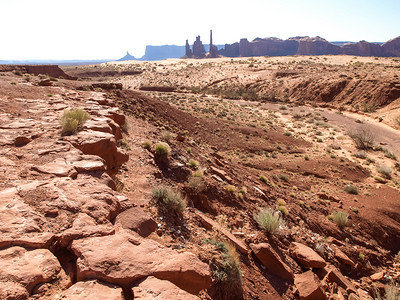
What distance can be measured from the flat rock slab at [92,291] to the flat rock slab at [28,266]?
0.34 metres

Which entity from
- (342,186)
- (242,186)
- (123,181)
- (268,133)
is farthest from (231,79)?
(123,181)

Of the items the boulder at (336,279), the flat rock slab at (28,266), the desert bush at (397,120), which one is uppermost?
the flat rock slab at (28,266)

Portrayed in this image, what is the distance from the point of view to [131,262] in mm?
2852

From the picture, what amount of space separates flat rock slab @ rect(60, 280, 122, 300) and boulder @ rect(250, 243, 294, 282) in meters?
3.73

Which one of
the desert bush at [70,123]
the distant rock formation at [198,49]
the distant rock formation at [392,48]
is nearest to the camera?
the desert bush at [70,123]

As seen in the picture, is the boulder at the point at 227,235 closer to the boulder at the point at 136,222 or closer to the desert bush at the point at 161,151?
the boulder at the point at 136,222

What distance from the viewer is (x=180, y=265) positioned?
308 cm

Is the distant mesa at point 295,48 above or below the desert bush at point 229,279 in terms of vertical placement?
above

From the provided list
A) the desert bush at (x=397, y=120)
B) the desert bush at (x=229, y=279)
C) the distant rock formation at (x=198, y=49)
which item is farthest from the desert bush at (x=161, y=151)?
the distant rock formation at (x=198, y=49)

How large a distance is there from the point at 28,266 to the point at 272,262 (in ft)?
15.1

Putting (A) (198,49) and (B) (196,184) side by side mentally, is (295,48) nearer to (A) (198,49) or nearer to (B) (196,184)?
(A) (198,49)

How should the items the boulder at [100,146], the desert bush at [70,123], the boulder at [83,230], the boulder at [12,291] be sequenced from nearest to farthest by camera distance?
the boulder at [12,291], the boulder at [83,230], the boulder at [100,146], the desert bush at [70,123]

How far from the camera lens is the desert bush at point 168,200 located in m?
5.30

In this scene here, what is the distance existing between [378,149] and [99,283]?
2426 cm
